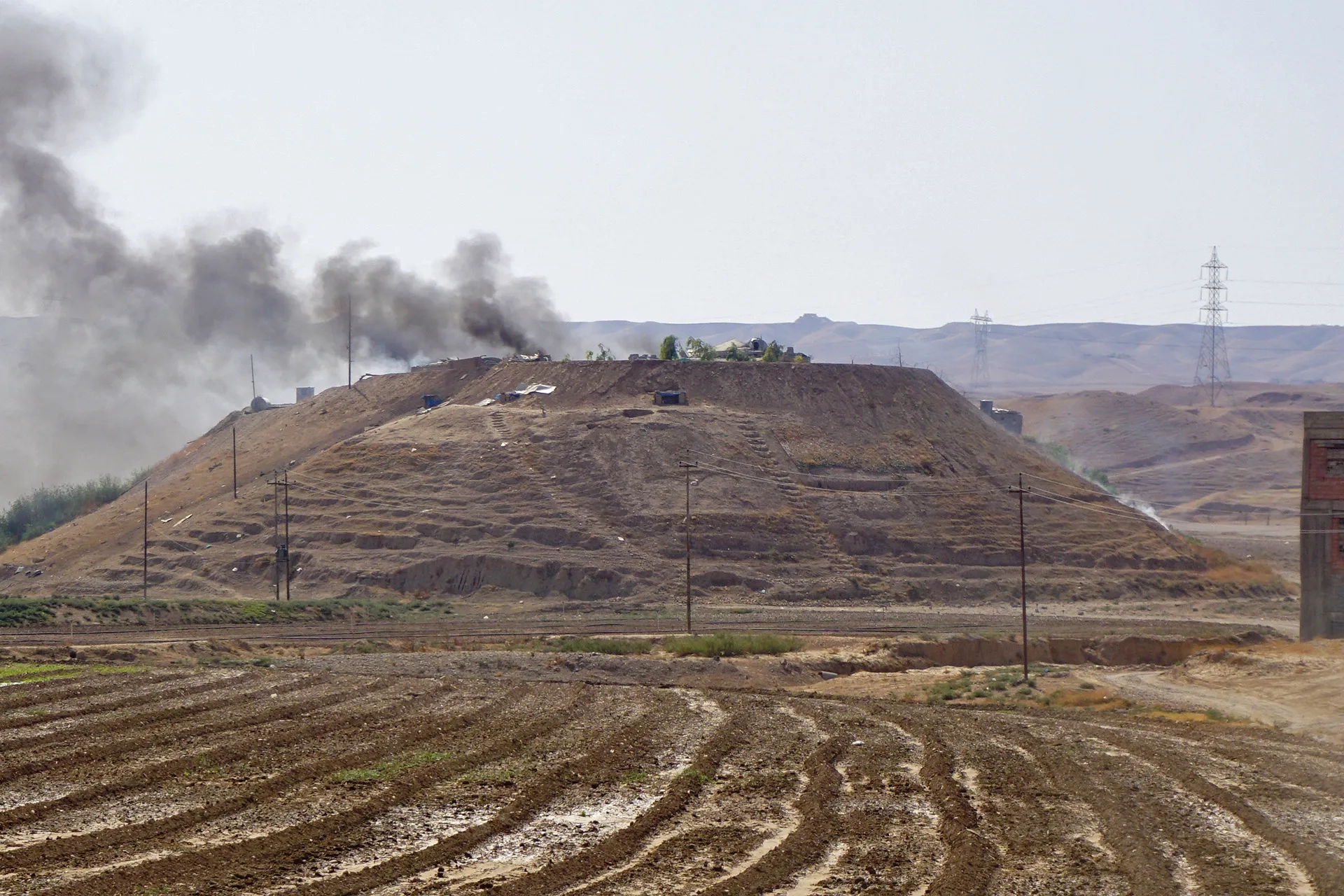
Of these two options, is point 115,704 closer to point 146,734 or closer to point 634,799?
point 146,734

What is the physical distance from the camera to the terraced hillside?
216 feet

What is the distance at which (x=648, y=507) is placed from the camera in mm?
70625

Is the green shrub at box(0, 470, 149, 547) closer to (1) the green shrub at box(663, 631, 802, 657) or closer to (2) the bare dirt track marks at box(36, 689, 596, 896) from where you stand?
(1) the green shrub at box(663, 631, 802, 657)

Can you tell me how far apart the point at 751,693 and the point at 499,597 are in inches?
1239

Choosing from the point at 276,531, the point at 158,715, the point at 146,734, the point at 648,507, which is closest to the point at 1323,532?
the point at 648,507

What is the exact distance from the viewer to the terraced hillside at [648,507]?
6575cm

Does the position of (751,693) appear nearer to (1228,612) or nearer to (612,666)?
(612,666)

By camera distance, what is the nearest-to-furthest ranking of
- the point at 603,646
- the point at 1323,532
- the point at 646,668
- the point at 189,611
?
1. the point at 646,668
2. the point at 603,646
3. the point at 1323,532
4. the point at 189,611

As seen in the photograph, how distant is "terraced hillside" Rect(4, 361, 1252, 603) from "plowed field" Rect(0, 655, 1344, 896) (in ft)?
116

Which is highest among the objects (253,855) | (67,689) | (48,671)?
(253,855)

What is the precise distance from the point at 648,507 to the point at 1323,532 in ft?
108

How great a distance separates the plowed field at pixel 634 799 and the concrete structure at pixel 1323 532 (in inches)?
745

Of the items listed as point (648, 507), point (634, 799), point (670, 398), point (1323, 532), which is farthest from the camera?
→ point (670, 398)

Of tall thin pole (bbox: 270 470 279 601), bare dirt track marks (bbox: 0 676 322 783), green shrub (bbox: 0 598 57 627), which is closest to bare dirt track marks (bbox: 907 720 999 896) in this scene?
bare dirt track marks (bbox: 0 676 322 783)
